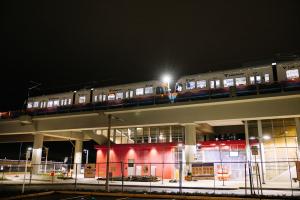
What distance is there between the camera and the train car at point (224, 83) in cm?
2902

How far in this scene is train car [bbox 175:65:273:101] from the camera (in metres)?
29.0

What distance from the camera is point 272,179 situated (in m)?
28.4

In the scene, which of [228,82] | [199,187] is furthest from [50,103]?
[199,187]

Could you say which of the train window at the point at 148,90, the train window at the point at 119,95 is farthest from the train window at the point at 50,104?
the train window at the point at 148,90

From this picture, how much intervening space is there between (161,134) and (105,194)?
20.8 m

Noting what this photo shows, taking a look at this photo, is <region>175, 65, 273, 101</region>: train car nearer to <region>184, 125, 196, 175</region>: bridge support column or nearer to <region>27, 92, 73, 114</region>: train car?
<region>184, 125, 196, 175</region>: bridge support column

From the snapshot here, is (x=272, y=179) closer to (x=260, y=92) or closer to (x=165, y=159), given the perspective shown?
(x=260, y=92)

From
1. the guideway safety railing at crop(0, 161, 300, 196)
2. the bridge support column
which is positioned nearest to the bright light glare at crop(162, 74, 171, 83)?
the bridge support column

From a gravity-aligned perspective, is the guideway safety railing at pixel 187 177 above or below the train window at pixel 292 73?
below

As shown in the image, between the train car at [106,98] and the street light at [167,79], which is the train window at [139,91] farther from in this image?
the street light at [167,79]

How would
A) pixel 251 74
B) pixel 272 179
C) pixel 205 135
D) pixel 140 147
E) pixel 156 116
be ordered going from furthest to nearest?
pixel 205 135 → pixel 140 147 → pixel 156 116 → pixel 251 74 → pixel 272 179

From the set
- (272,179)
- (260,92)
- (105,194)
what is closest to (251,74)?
(260,92)

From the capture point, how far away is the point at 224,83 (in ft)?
103

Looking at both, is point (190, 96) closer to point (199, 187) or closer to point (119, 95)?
point (119, 95)
